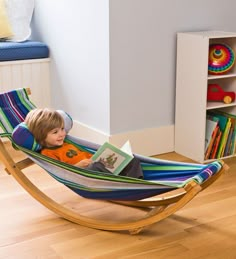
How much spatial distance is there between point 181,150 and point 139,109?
1.32ft

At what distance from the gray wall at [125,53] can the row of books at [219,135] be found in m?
0.29

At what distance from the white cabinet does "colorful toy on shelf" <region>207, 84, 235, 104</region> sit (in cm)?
4

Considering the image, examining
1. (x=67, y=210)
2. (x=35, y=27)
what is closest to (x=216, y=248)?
(x=67, y=210)

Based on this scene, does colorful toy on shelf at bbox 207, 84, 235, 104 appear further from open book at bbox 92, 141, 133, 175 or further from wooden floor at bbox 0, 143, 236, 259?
open book at bbox 92, 141, 133, 175

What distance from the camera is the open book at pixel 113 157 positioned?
2455 millimetres

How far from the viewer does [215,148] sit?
3.44 m

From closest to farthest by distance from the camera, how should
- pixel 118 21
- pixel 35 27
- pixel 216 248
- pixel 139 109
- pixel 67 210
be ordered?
pixel 216 248 → pixel 67 210 → pixel 118 21 → pixel 139 109 → pixel 35 27

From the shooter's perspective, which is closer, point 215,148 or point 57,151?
point 57,151

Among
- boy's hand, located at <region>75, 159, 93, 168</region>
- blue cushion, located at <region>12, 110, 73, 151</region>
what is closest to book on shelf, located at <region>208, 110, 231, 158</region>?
boy's hand, located at <region>75, 159, 93, 168</region>

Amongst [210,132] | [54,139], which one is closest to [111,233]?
[54,139]

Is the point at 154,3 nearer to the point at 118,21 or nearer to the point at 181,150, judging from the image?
the point at 118,21

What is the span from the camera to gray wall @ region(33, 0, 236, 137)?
3238mm

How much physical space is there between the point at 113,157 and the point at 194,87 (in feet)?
3.56

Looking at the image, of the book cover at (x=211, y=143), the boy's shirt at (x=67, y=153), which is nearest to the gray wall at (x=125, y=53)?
the book cover at (x=211, y=143)
